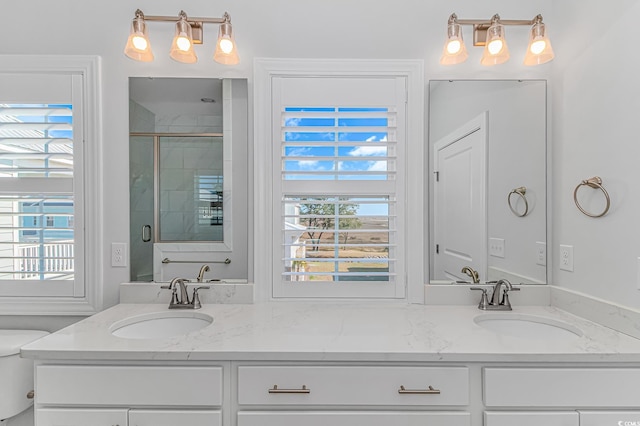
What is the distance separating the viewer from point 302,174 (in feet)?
5.79

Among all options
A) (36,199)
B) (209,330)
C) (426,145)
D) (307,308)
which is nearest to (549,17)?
(426,145)

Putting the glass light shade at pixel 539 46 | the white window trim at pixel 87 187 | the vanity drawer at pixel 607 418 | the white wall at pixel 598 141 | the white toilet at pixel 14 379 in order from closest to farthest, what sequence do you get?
the vanity drawer at pixel 607 418, the white wall at pixel 598 141, the white toilet at pixel 14 379, the glass light shade at pixel 539 46, the white window trim at pixel 87 187

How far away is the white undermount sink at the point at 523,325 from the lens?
151 cm

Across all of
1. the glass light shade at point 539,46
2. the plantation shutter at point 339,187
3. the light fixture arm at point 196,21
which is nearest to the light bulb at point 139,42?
the light fixture arm at point 196,21

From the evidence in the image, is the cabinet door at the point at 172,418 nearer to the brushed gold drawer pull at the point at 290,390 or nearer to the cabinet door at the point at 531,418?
the brushed gold drawer pull at the point at 290,390

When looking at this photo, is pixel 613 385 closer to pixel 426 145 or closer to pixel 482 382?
pixel 482 382

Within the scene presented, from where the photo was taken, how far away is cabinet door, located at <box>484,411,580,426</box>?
3.78 feet

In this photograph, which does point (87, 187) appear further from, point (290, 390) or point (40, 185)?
point (290, 390)

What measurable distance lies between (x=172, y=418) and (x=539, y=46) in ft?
7.23

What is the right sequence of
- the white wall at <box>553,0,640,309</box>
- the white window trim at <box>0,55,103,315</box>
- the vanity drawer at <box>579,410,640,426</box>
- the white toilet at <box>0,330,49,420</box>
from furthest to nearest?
the white window trim at <box>0,55,103,315</box> < the white toilet at <box>0,330,49,420</box> < the white wall at <box>553,0,640,309</box> < the vanity drawer at <box>579,410,640,426</box>

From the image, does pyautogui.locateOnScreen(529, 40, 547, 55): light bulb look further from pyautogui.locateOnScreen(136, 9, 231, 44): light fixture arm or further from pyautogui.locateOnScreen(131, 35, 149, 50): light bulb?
pyautogui.locateOnScreen(131, 35, 149, 50): light bulb

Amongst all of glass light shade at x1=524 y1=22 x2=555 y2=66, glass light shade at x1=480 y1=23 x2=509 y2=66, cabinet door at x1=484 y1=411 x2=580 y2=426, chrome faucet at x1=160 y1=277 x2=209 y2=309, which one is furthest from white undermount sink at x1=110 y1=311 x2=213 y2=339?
glass light shade at x1=524 y1=22 x2=555 y2=66

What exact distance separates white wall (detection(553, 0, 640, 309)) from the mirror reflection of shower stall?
173cm

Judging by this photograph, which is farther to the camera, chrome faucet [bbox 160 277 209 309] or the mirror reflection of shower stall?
the mirror reflection of shower stall
